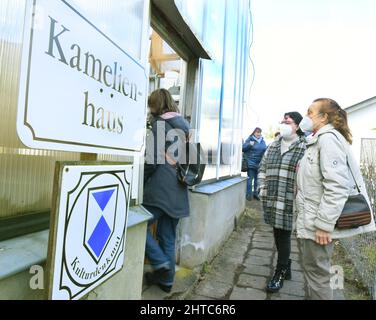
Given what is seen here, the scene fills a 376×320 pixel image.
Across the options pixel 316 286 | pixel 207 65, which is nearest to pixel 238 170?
pixel 207 65

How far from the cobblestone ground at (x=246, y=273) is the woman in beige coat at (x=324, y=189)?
0.97 m

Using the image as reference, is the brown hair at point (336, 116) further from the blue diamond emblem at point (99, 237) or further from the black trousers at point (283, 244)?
the blue diamond emblem at point (99, 237)

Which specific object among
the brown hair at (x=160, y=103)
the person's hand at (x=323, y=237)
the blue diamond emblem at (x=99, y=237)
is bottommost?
the person's hand at (x=323, y=237)

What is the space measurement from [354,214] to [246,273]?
1842mm

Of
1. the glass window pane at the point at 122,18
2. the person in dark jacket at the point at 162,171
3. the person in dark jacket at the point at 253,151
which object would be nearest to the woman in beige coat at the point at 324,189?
the person in dark jacket at the point at 162,171

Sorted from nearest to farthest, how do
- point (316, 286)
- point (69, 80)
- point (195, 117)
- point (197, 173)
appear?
point (69, 80), point (316, 286), point (197, 173), point (195, 117)

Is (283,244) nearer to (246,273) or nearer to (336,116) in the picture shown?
(246,273)

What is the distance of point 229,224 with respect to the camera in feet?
16.6

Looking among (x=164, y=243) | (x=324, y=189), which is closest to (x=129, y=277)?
(x=164, y=243)

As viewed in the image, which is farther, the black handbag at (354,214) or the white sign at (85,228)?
the black handbag at (354,214)

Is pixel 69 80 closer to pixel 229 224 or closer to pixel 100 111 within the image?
pixel 100 111

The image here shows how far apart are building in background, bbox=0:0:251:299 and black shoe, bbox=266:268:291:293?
2.56 feet

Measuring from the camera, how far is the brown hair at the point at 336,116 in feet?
7.81
